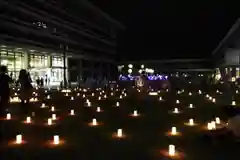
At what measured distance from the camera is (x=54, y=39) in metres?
64.9

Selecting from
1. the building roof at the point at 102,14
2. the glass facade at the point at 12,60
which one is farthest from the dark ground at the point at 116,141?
the building roof at the point at 102,14

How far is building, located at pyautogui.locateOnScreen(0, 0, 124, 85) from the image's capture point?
50.5 m

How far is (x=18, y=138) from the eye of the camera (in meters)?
10.8

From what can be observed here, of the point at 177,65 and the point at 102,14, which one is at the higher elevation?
the point at 102,14

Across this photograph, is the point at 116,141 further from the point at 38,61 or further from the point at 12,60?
the point at 38,61

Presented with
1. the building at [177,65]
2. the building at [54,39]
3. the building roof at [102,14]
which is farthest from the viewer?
the building at [177,65]

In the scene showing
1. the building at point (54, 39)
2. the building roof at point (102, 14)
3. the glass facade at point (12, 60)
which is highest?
the building roof at point (102, 14)

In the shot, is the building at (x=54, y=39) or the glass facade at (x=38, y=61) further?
the glass facade at (x=38, y=61)

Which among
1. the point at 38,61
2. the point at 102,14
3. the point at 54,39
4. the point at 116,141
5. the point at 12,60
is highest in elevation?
the point at 102,14

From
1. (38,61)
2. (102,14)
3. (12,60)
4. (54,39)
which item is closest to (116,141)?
(12,60)

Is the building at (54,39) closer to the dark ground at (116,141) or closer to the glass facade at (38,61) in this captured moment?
the glass facade at (38,61)

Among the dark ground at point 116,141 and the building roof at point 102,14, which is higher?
the building roof at point 102,14

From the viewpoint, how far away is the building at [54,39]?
50.5m

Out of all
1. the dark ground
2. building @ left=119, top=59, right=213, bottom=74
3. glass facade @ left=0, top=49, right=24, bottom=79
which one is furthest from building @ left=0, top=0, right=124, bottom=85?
the dark ground
